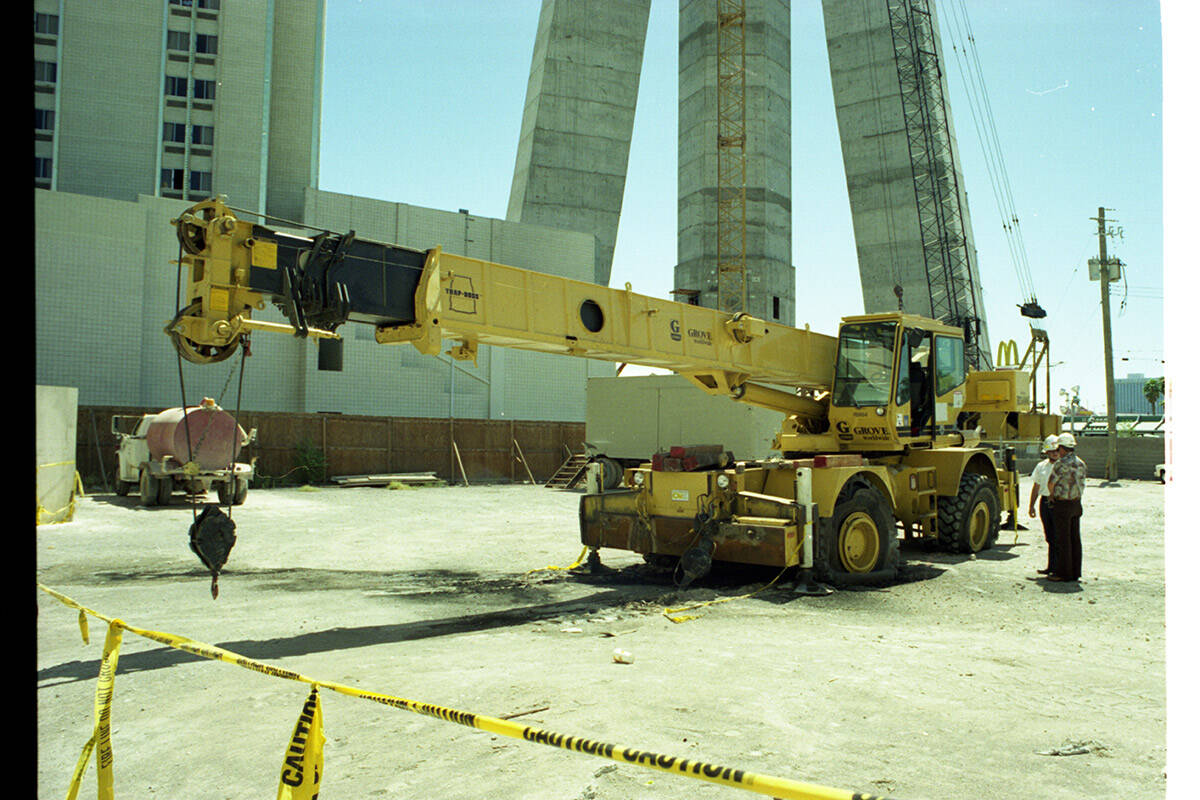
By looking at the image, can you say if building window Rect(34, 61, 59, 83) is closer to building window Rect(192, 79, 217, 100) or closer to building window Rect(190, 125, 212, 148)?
building window Rect(192, 79, 217, 100)

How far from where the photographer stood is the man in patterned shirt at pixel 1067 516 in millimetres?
10477

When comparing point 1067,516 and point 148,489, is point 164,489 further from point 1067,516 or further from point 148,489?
point 1067,516

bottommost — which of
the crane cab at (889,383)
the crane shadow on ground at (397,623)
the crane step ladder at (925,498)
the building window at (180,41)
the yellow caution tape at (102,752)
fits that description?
the crane shadow on ground at (397,623)

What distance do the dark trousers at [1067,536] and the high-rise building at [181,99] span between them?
35784 millimetres

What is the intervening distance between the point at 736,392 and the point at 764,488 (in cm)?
124

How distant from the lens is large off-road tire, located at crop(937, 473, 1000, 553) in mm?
12555

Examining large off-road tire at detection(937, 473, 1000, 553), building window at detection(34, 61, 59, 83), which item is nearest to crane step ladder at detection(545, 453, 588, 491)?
large off-road tire at detection(937, 473, 1000, 553)

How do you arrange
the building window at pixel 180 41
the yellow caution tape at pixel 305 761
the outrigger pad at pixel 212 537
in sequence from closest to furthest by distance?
the yellow caution tape at pixel 305 761 < the outrigger pad at pixel 212 537 < the building window at pixel 180 41

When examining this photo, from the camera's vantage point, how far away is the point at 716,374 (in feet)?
33.7

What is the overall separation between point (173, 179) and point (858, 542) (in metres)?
38.5

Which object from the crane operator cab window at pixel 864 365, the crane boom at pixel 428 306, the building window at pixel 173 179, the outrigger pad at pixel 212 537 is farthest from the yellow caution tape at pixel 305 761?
the building window at pixel 173 179

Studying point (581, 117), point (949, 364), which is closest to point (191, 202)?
point (581, 117)

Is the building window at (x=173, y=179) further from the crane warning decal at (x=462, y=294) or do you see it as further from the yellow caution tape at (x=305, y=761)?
the yellow caution tape at (x=305, y=761)

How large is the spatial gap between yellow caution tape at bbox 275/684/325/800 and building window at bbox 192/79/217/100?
4183 cm
